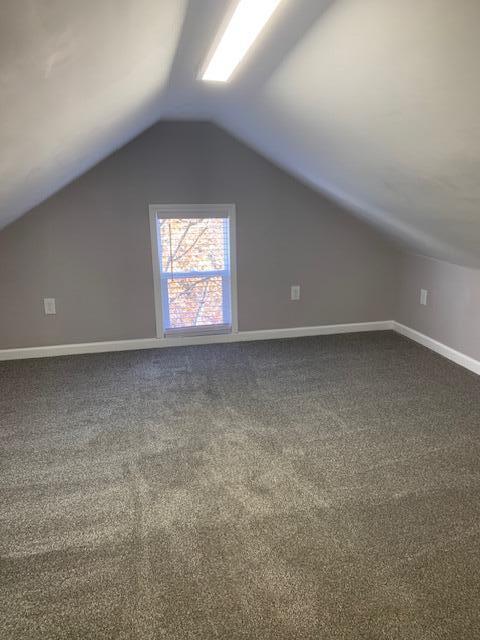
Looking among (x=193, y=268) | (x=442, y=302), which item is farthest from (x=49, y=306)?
(x=442, y=302)

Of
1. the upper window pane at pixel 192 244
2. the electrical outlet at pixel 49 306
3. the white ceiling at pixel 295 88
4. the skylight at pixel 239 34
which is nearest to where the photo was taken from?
the white ceiling at pixel 295 88

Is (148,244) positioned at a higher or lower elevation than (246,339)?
higher

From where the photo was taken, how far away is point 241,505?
6.91 ft

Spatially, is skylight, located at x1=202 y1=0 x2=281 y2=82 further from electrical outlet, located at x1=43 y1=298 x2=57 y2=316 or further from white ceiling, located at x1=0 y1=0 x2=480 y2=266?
electrical outlet, located at x1=43 y1=298 x2=57 y2=316

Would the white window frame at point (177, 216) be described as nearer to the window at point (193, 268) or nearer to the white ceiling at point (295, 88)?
the window at point (193, 268)

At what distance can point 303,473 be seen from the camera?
2334mm

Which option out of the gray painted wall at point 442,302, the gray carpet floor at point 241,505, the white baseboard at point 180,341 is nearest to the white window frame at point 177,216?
the white baseboard at point 180,341

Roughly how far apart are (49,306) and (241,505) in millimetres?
2616

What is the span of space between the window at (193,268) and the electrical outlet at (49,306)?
34.6 inches

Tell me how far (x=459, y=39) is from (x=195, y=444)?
2.19 m

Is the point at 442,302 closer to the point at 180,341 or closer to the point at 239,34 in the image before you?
the point at 180,341

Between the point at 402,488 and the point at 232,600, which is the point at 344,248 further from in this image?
the point at 232,600

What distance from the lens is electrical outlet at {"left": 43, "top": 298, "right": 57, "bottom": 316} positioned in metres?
3.90

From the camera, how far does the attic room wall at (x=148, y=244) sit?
12.4ft
